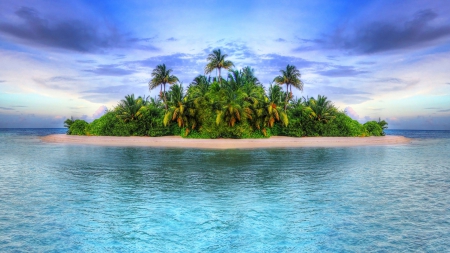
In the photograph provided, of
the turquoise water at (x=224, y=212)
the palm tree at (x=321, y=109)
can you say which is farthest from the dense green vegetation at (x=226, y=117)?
the turquoise water at (x=224, y=212)

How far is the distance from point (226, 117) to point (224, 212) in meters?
29.3

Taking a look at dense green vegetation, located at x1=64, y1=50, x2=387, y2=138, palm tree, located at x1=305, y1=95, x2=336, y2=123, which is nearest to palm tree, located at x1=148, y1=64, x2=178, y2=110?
dense green vegetation, located at x1=64, y1=50, x2=387, y2=138

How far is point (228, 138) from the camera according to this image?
38375mm

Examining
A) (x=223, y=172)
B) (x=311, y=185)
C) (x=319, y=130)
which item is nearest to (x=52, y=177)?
(x=223, y=172)

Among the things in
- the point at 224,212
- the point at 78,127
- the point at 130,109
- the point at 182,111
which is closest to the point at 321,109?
the point at 182,111

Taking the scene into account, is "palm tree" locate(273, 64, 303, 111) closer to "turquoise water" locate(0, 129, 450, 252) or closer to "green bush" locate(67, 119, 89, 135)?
"green bush" locate(67, 119, 89, 135)

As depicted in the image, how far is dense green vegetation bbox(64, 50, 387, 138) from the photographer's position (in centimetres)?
3775

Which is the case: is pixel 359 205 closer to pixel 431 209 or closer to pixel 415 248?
pixel 431 209

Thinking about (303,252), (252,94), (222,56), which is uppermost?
(222,56)

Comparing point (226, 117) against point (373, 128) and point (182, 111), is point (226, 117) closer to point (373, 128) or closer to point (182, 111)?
point (182, 111)

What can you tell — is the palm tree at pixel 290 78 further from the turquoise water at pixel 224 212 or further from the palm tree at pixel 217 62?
the turquoise water at pixel 224 212

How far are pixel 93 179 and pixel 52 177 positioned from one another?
1718mm

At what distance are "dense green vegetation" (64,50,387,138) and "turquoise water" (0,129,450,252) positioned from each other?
24.4 meters

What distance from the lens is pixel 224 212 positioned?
7.79 m
